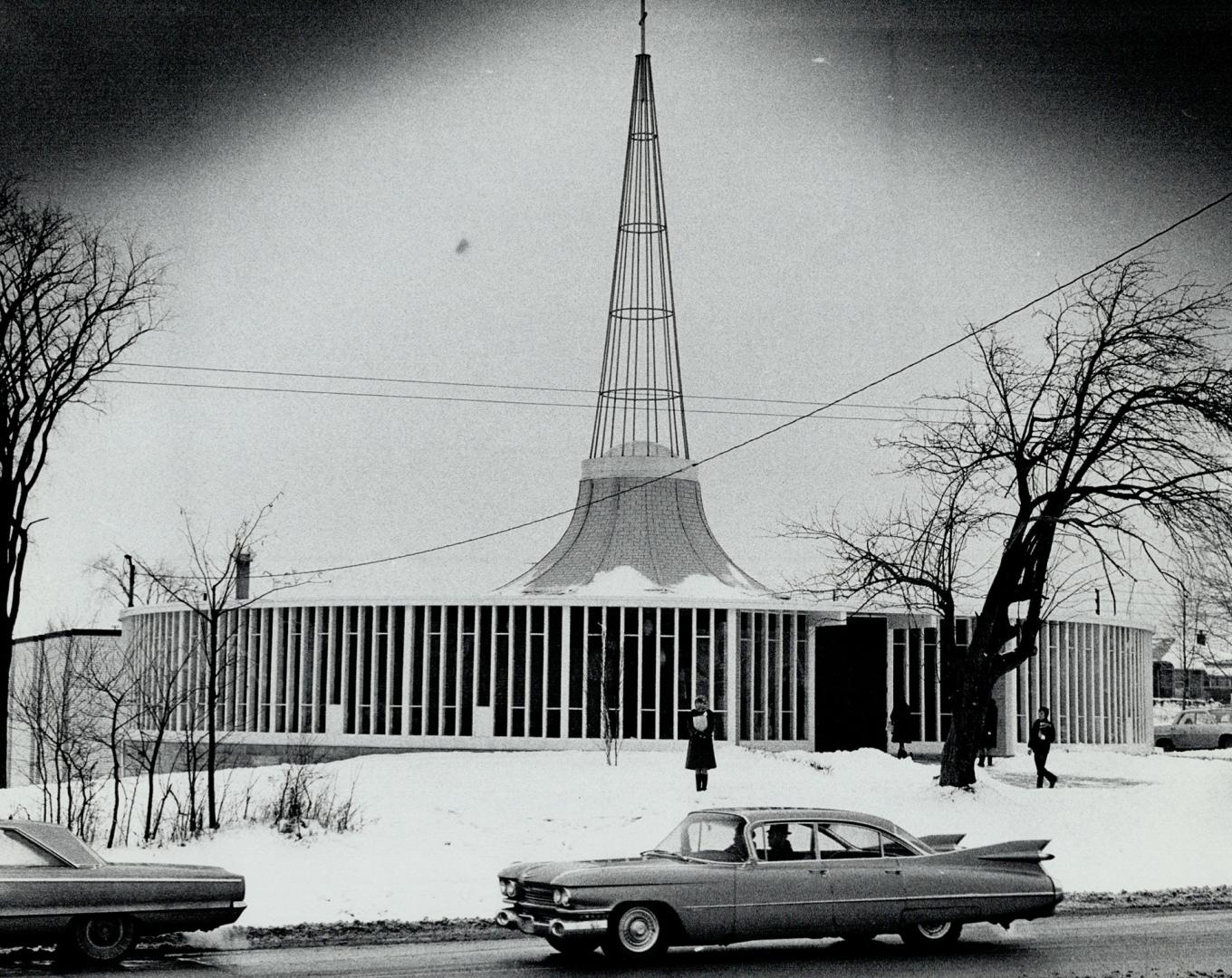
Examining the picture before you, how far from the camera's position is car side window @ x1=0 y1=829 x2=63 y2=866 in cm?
1270

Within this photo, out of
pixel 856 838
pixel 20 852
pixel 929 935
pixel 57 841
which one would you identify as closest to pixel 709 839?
pixel 856 838

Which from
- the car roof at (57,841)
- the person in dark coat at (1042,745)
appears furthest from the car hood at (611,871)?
the person in dark coat at (1042,745)

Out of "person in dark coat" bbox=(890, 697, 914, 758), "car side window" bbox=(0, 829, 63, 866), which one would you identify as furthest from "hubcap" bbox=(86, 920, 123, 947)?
"person in dark coat" bbox=(890, 697, 914, 758)

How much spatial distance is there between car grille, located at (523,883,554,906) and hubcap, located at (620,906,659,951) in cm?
63

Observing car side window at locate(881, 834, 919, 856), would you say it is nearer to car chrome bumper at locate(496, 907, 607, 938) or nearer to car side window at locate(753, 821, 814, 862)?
car side window at locate(753, 821, 814, 862)

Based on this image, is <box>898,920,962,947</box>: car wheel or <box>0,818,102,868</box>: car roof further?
<box>898,920,962,947</box>: car wheel

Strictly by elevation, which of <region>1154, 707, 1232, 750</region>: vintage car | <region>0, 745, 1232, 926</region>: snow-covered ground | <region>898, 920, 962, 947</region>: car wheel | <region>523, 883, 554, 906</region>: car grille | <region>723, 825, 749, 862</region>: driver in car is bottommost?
<region>1154, 707, 1232, 750</region>: vintage car

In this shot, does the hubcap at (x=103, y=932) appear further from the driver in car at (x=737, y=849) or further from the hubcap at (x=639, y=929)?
the driver in car at (x=737, y=849)

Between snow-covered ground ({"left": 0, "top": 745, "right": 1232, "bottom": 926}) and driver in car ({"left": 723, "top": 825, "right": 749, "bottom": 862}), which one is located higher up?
driver in car ({"left": 723, "top": 825, "right": 749, "bottom": 862})

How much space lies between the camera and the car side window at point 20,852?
41.7ft

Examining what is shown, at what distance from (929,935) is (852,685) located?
2455 cm

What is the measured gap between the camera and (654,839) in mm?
20984

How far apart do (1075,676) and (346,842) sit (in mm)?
24589

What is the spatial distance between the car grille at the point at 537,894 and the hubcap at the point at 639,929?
2.06 feet
